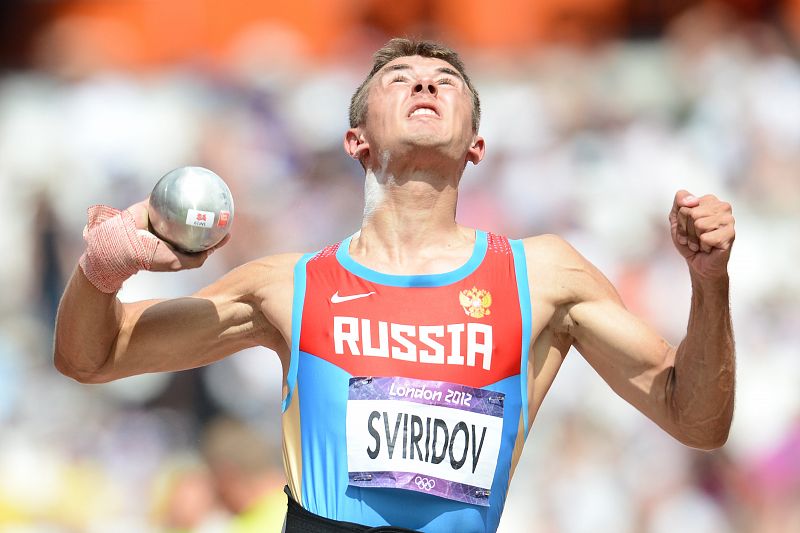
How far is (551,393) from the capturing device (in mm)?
7051

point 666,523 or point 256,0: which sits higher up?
point 256,0

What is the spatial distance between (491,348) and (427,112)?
0.94 m

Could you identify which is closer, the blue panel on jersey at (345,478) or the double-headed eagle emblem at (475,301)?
the blue panel on jersey at (345,478)

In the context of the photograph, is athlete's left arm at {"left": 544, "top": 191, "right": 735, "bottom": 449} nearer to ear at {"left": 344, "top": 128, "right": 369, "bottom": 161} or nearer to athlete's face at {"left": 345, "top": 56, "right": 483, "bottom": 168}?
athlete's face at {"left": 345, "top": 56, "right": 483, "bottom": 168}

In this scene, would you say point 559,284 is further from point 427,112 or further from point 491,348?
point 427,112

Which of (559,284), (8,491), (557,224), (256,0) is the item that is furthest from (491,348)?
(256,0)

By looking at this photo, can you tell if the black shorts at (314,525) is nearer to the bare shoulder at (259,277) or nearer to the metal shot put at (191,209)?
the bare shoulder at (259,277)

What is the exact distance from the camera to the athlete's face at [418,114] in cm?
396

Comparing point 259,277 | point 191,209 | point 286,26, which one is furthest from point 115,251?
point 286,26

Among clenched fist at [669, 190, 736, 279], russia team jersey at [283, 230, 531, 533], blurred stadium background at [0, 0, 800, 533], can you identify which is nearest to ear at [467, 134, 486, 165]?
russia team jersey at [283, 230, 531, 533]

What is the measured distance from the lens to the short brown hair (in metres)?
4.30

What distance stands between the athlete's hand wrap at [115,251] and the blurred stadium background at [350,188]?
353 cm

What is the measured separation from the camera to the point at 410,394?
3.54 metres

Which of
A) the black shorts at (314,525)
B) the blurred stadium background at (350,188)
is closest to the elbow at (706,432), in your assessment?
the black shorts at (314,525)
